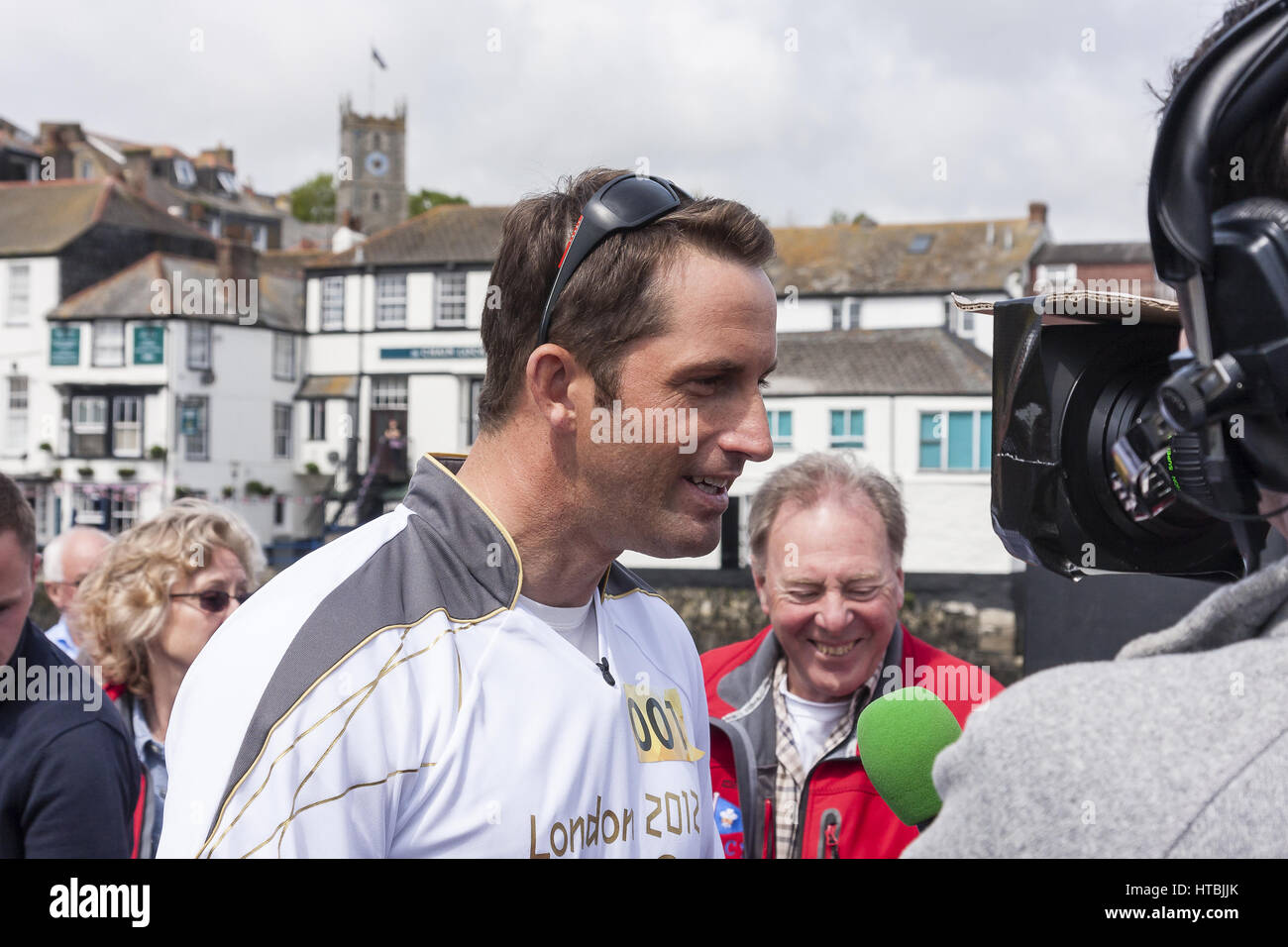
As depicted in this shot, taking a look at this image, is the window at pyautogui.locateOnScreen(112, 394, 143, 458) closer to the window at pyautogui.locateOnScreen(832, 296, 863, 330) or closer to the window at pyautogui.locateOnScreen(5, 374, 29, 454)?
the window at pyautogui.locateOnScreen(5, 374, 29, 454)

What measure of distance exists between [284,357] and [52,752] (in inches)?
1591

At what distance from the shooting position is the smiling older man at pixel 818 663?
3359mm

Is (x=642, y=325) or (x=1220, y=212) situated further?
(x=642, y=325)

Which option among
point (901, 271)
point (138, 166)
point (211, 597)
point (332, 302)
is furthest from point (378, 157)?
point (211, 597)

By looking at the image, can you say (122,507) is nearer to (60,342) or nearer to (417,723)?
(60,342)

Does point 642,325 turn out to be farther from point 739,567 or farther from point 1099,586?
point 739,567

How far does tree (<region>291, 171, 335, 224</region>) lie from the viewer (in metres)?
81.9

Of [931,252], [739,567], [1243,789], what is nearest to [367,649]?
[1243,789]

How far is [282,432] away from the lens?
135 ft

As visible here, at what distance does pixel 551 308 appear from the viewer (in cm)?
220

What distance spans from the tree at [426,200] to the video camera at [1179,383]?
78.6 m

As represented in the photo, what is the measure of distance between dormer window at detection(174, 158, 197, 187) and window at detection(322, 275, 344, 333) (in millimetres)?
28332

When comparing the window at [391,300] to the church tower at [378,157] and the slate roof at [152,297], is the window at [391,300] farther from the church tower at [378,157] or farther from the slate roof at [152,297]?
the church tower at [378,157]

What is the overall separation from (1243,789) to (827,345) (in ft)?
120
